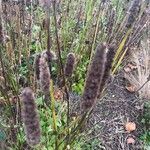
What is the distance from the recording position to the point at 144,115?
276 centimetres

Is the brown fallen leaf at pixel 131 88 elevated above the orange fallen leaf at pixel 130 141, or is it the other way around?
the brown fallen leaf at pixel 131 88

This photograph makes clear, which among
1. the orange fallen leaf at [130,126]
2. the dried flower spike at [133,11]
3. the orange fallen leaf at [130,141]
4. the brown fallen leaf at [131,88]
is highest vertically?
the dried flower spike at [133,11]

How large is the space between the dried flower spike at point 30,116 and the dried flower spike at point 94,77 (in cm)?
18

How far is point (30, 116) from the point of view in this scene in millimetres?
1149

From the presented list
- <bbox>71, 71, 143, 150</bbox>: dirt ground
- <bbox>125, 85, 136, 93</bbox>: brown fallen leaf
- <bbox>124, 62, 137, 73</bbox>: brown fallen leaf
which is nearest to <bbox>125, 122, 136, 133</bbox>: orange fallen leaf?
<bbox>71, 71, 143, 150</bbox>: dirt ground

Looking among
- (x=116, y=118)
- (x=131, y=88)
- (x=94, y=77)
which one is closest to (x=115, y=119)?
(x=116, y=118)

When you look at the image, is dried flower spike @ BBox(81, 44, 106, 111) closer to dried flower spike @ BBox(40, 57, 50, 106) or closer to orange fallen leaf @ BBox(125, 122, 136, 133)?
dried flower spike @ BBox(40, 57, 50, 106)

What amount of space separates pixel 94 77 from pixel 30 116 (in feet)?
0.81

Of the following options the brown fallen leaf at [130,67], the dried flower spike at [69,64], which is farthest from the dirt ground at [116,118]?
the dried flower spike at [69,64]

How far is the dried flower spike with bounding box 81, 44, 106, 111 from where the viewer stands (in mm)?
1089

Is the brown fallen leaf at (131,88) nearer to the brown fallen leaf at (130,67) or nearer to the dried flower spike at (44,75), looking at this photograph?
the brown fallen leaf at (130,67)

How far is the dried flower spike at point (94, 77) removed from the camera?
109 cm

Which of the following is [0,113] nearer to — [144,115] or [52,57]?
[52,57]

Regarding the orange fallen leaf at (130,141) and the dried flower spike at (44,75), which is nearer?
the dried flower spike at (44,75)
